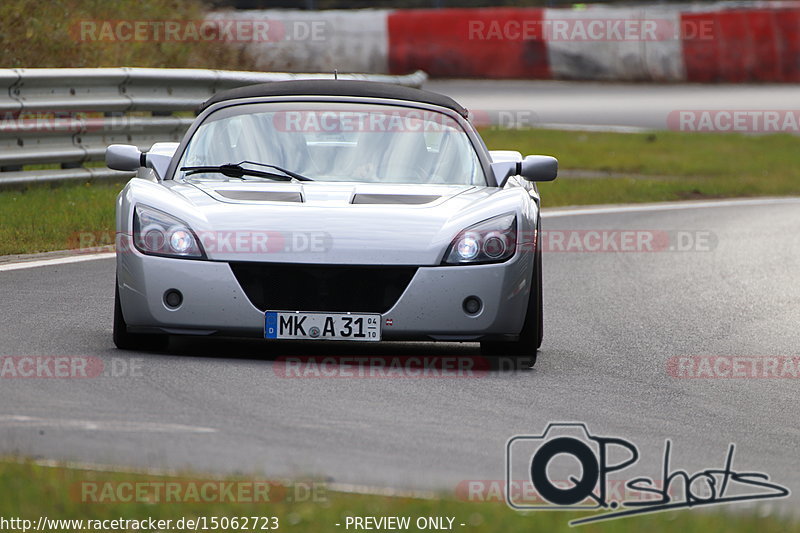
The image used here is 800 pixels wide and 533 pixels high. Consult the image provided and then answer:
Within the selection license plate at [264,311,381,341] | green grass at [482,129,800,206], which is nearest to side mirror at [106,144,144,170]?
license plate at [264,311,381,341]

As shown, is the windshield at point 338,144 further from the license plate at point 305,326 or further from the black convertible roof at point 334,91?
the license plate at point 305,326

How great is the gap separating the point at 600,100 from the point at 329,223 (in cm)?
2136

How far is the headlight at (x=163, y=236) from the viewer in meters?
7.07

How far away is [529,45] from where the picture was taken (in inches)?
1197

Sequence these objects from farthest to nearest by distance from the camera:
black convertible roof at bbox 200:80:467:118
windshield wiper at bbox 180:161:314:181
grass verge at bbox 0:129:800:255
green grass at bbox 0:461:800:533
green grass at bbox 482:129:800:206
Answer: green grass at bbox 482:129:800:206
grass verge at bbox 0:129:800:255
black convertible roof at bbox 200:80:467:118
windshield wiper at bbox 180:161:314:181
green grass at bbox 0:461:800:533

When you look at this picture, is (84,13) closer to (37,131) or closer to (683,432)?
(37,131)

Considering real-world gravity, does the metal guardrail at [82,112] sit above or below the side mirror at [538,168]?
above

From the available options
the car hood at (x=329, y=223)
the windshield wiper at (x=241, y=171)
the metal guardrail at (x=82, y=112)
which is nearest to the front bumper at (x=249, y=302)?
the car hood at (x=329, y=223)

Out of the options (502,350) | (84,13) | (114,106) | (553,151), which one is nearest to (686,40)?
(553,151)

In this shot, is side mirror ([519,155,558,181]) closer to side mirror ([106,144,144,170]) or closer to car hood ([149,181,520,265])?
car hood ([149,181,520,265])

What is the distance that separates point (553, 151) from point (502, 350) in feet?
47.4

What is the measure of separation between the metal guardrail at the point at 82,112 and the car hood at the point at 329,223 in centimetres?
627

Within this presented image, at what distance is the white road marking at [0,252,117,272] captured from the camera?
1007 centimetres

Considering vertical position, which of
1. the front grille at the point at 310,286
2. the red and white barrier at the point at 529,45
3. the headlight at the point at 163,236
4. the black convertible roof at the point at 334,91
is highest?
the red and white barrier at the point at 529,45
